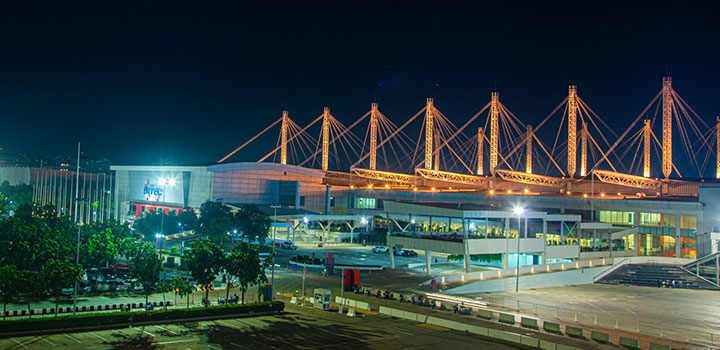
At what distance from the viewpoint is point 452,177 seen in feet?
343

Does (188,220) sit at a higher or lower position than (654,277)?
higher

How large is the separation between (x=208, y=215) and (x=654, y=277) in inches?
1767

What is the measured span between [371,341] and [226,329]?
6491 millimetres

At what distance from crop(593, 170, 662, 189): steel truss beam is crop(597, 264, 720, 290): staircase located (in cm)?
3484

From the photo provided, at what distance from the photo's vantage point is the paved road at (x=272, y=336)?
70.0 ft

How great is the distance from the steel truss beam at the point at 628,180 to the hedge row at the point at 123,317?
7065 centimetres

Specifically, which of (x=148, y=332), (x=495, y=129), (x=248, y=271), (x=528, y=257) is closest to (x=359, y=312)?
(x=248, y=271)

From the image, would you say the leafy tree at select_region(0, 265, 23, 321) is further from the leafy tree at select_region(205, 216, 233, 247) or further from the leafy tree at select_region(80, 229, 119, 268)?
the leafy tree at select_region(205, 216, 233, 247)

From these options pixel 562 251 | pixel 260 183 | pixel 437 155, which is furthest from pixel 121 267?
pixel 437 155

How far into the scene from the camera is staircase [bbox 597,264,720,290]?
46.1 meters

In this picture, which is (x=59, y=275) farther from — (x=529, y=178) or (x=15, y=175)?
(x=15, y=175)

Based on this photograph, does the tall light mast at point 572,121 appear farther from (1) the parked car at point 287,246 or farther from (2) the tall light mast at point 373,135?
(1) the parked car at point 287,246

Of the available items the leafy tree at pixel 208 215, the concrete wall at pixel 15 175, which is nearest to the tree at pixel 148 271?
the leafy tree at pixel 208 215

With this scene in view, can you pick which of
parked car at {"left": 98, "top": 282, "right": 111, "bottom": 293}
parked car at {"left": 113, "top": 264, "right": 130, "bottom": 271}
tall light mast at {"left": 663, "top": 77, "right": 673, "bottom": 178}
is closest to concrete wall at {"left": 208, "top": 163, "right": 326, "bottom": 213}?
parked car at {"left": 113, "top": 264, "right": 130, "bottom": 271}
